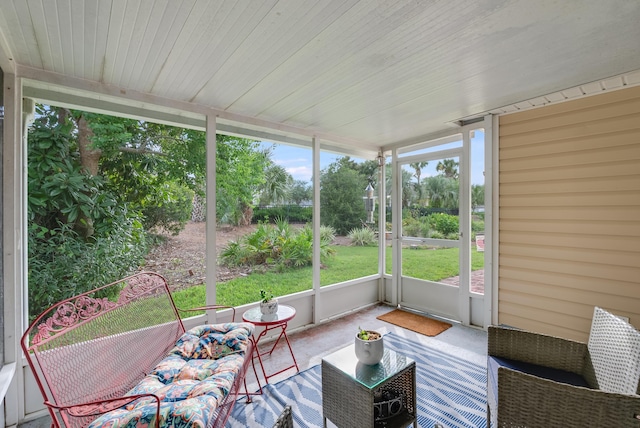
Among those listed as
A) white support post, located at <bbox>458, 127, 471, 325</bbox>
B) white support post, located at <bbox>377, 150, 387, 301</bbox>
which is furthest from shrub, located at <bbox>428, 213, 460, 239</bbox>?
white support post, located at <bbox>377, 150, 387, 301</bbox>

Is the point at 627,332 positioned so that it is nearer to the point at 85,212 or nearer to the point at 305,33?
the point at 305,33

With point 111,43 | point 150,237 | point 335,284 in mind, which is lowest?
point 335,284

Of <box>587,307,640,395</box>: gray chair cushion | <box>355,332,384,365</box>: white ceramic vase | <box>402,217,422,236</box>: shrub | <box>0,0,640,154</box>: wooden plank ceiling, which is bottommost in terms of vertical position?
<box>355,332,384,365</box>: white ceramic vase

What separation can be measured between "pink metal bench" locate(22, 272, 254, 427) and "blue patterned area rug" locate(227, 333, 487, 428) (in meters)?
0.43

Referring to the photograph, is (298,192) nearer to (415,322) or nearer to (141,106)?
(141,106)

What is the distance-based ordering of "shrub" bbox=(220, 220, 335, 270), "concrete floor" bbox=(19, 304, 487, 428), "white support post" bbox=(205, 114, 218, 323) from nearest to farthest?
"concrete floor" bbox=(19, 304, 487, 428) → "white support post" bbox=(205, 114, 218, 323) → "shrub" bbox=(220, 220, 335, 270)

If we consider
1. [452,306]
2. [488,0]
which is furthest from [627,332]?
[452,306]

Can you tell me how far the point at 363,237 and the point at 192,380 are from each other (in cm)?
371

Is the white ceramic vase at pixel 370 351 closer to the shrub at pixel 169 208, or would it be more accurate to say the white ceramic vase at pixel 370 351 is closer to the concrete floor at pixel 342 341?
the concrete floor at pixel 342 341

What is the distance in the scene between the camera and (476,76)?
2258 mm

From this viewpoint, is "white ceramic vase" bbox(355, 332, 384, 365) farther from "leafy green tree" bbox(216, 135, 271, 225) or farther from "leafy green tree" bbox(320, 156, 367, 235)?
"leafy green tree" bbox(320, 156, 367, 235)

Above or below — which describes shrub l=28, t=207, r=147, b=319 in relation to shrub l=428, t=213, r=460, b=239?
below

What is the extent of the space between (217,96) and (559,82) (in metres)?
3.02

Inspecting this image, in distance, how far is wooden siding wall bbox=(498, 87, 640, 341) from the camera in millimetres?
2389
